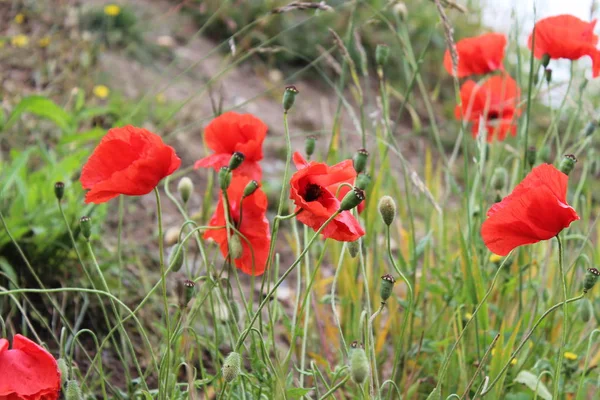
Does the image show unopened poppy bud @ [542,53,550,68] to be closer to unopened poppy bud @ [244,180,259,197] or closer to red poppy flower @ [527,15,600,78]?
red poppy flower @ [527,15,600,78]

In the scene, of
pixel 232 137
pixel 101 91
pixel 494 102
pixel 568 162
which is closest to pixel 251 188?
pixel 232 137

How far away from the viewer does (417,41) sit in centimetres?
440

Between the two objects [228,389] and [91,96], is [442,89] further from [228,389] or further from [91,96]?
[228,389]

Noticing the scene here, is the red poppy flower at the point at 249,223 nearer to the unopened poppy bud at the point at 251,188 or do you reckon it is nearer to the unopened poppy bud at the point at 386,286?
the unopened poppy bud at the point at 251,188

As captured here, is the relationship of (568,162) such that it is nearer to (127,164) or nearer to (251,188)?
(251,188)

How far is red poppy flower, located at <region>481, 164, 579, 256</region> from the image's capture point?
3.27 ft

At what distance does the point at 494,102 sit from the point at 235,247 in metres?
1.05

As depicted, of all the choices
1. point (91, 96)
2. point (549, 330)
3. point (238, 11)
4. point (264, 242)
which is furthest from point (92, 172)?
point (238, 11)

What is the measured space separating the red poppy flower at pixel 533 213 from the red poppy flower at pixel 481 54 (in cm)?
77

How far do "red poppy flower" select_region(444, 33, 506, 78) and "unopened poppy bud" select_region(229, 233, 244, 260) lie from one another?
775mm

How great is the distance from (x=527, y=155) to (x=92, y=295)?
1.06 metres

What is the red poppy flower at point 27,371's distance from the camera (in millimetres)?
1037

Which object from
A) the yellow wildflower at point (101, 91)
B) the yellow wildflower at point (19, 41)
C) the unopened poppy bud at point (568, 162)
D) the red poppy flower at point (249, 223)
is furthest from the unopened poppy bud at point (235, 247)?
the yellow wildflower at point (19, 41)

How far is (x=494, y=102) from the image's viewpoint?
1.99m
